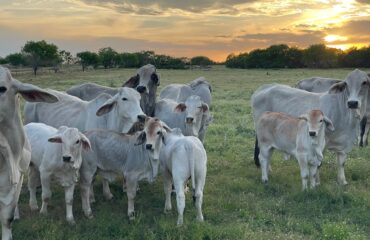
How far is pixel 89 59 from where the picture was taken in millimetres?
95688

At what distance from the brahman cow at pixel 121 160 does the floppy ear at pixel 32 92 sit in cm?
231

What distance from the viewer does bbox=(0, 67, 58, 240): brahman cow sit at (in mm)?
4662

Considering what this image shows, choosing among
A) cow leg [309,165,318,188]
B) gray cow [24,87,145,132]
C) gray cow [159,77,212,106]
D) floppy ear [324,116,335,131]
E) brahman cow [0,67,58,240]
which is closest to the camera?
→ brahman cow [0,67,58,240]

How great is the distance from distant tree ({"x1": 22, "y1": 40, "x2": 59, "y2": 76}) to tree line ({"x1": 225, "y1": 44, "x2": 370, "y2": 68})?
3580cm

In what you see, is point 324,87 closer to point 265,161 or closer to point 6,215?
point 265,161

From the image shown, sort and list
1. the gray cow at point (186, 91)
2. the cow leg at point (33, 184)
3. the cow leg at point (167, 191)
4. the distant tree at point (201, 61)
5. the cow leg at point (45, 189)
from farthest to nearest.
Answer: the distant tree at point (201, 61), the gray cow at point (186, 91), the cow leg at point (33, 184), the cow leg at point (167, 191), the cow leg at point (45, 189)

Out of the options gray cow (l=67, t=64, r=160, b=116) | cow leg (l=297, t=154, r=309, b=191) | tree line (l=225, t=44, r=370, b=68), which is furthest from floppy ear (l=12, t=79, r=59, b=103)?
tree line (l=225, t=44, r=370, b=68)

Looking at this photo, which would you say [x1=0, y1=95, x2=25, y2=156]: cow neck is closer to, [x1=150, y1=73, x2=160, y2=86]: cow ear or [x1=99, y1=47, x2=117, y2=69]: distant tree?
[x1=150, y1=73, x2=160, y2=86]: cow ear

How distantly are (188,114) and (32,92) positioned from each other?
3.86 meters

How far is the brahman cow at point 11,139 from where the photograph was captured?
184 inches

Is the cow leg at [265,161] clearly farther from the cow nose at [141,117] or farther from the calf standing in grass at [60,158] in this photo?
the calf standing in grass at [60,158]

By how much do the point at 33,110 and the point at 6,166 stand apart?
5009 millimetres

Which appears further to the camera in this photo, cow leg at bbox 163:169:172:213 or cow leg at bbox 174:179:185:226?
cow leg at bbox 163:169:172:213

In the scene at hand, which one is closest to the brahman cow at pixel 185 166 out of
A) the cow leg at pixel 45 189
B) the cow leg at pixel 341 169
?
the cow leg at pixel 45 189
